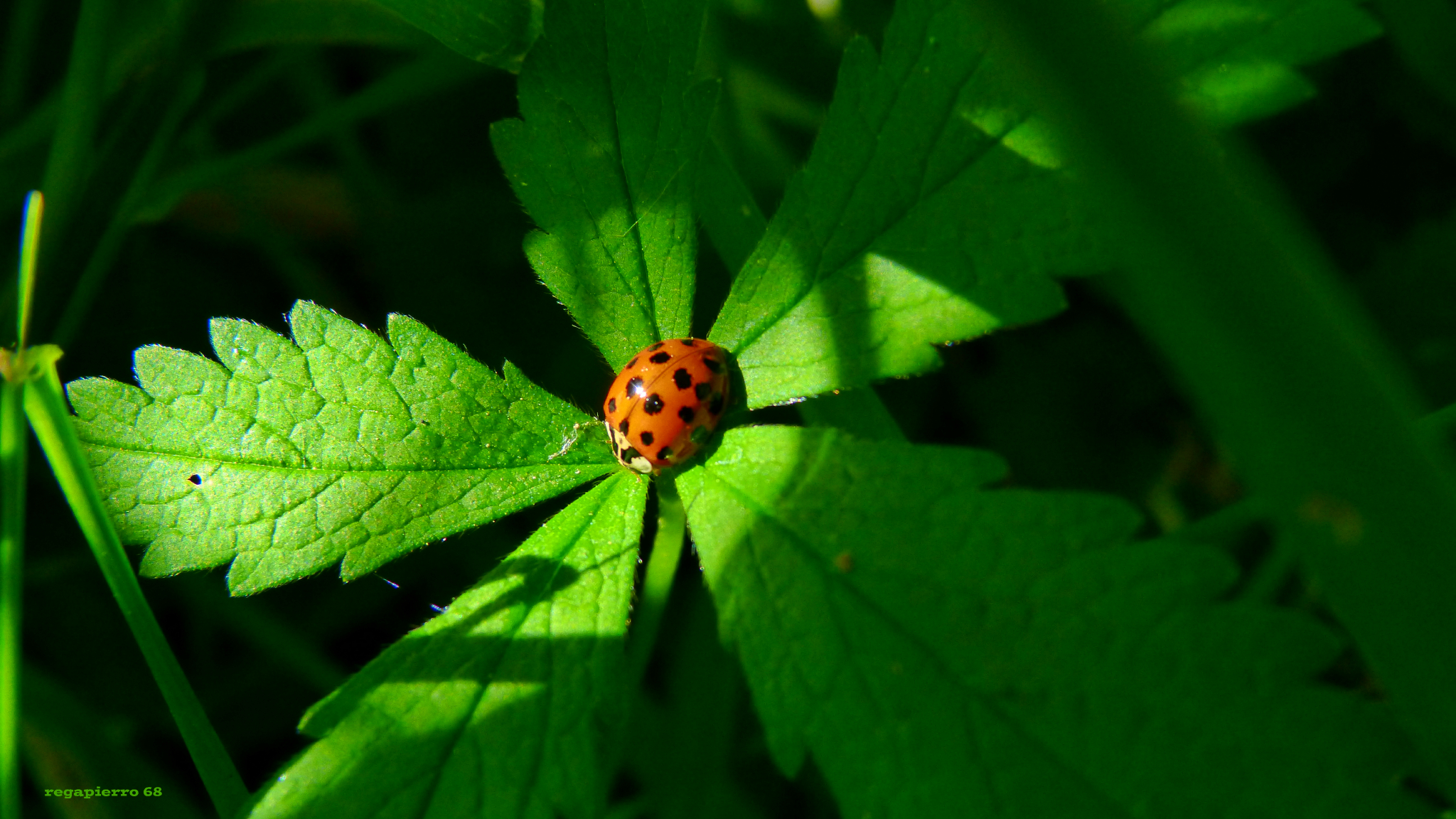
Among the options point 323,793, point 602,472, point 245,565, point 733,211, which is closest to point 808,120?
point 733,211

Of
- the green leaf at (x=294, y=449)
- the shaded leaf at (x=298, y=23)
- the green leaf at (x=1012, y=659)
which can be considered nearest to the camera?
the green leaf at (x=1012, y=659)

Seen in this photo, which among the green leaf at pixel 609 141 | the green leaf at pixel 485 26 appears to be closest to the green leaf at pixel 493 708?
the green leaf at pixel 609 141

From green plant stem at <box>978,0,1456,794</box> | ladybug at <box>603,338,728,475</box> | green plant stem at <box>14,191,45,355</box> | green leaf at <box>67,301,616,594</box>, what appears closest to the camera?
green plant stem at <box>978,0,1456,794</box>

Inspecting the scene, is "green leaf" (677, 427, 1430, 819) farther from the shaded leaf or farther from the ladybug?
the shaded leaf

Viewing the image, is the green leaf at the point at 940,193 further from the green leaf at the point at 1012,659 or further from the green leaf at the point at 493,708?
the green leaf at the point at 493,708

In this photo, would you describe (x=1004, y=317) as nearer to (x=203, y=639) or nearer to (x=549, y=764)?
(x=549, y=764)

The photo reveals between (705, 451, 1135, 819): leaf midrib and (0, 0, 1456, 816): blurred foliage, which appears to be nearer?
(705, 451, 1135, 819): leaf midrib

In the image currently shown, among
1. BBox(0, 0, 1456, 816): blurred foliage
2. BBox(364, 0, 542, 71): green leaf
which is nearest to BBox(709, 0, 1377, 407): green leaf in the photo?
BBox(364, 0, 542, 71): green leaf

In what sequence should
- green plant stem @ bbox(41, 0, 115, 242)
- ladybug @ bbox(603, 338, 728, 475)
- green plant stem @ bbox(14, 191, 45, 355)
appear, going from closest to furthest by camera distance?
green plant stem @ bbox(14, 191, 45, 355) < ladybug @ bbox(603, 338, 728, 475) < green plant stem @ bbox(41, 0, 115, 242)
